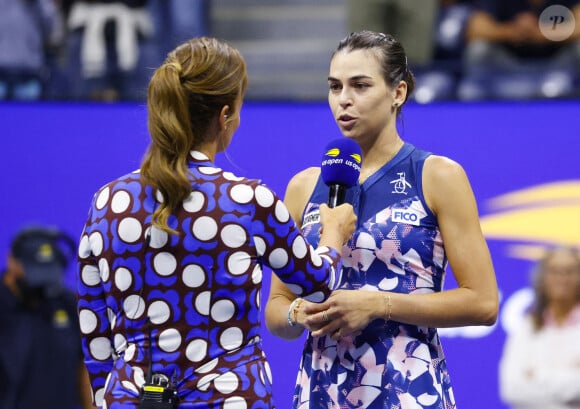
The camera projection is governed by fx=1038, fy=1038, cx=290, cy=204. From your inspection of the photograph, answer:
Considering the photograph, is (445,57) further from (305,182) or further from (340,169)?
(340,169)

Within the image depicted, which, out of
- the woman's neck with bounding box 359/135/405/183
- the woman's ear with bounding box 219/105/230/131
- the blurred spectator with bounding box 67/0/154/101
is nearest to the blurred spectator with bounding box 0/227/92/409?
the blurred spectator with bounding box 67/0/154/101

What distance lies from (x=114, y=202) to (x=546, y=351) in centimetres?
288

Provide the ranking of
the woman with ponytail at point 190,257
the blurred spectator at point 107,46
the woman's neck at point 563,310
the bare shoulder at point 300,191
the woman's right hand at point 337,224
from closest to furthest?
the woman with ponytail at point 190,257
the woman's right hand at point 337,224
the bare shoulder at point 300,191
the woman's neck at point 563,310
the blurred spectator at point 107,46

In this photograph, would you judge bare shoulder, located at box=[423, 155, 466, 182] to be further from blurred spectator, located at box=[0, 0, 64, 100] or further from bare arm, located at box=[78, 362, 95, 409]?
blurred spectator, located at box=[0, 0, 64, 100]

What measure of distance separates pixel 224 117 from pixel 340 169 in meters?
0.38

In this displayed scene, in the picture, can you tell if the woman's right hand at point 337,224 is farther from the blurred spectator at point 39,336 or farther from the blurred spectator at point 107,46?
the blurred spectator at point 107,46

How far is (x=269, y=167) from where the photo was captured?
15.9 feet

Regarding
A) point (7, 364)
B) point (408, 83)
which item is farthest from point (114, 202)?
point (7, 364)

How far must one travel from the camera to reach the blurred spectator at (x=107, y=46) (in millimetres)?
5066

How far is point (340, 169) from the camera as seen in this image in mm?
2330

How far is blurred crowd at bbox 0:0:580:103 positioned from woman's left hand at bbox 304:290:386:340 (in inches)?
104

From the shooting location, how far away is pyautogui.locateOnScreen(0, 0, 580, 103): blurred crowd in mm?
4848

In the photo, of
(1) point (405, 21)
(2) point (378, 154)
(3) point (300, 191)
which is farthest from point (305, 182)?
(1) point (405, 21)

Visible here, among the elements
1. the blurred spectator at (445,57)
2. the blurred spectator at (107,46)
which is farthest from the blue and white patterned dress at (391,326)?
the blurred spectator at (107,46)
